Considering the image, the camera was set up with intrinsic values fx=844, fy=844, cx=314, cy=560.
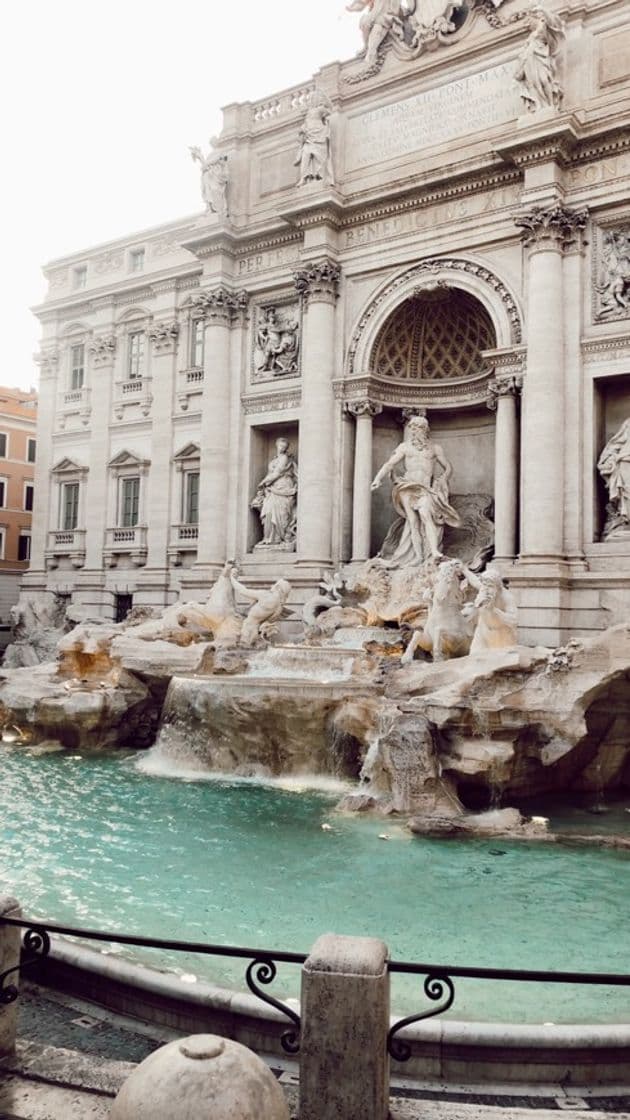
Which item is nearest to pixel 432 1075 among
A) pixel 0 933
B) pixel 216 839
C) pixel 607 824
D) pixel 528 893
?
pixel 0 933

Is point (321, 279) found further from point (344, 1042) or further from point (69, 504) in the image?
point (344, 1042)

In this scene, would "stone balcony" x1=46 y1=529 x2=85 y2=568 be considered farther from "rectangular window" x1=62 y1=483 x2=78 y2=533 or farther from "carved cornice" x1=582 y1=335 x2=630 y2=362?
"carved cornice" x1=582 y1=335 x2=630 y2=362

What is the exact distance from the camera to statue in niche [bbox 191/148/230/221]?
20.9 metres

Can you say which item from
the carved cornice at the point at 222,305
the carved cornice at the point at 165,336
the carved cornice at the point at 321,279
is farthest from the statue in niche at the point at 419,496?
the carved cornice at the point at 165,336

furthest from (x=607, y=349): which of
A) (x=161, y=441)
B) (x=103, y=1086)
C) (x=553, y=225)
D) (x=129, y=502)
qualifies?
(x=103, y=1086)

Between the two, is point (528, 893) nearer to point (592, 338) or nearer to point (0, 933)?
point (0, 933)

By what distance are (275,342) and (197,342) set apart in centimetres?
332

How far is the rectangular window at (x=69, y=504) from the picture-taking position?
25.8 m

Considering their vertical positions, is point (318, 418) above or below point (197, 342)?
below

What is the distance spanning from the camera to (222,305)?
20969 millimetres

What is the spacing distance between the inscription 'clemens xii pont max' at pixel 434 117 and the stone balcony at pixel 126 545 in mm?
10941

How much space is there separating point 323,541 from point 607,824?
1038cm

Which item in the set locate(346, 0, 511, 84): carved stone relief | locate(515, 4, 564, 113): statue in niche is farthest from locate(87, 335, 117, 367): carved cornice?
locate(515, 4, 564, 113): statue in niche

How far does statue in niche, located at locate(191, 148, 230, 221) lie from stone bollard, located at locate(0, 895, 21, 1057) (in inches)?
787
